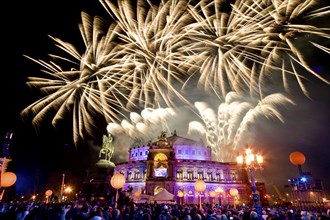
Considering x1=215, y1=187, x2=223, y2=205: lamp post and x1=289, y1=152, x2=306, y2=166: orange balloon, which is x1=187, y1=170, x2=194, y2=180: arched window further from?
x1=289, y1=152, x2=306, y2=166: orange balloon

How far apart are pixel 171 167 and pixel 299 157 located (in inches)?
1742

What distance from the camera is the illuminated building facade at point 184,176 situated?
50.4m

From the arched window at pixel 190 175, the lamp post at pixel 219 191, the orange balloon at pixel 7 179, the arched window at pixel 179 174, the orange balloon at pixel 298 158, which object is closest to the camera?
the orange balloon at pixel 298 158

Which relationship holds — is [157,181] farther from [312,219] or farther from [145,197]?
[312,219]

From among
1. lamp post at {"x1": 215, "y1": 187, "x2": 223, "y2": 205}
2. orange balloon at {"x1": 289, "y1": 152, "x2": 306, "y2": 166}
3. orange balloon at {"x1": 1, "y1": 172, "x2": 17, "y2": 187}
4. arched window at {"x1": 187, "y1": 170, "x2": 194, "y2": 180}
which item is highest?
arched window at {"x1": 187, "y1": 170, "x2": 194, "y2": 180}

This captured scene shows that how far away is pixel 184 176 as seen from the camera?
53562mm

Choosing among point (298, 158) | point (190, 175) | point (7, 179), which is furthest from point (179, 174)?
point (298, 158)

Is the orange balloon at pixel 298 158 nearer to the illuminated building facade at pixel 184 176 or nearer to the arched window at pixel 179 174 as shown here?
the illuminated building facade at pixel 184 176

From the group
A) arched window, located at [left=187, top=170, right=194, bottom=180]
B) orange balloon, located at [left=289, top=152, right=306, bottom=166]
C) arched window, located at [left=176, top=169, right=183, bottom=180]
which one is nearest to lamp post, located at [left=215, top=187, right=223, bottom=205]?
arched window, located at [left=187, top=170, right=194, bottom=180]

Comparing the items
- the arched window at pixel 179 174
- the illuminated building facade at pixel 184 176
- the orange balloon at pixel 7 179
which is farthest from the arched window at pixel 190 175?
the orange balloon at pixel 7 179

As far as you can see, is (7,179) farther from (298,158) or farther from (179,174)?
(179,174)

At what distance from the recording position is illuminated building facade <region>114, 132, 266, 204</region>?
50406 millimetres

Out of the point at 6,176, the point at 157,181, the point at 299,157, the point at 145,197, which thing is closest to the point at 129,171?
the point at 157,181

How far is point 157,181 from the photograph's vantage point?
50375mm
